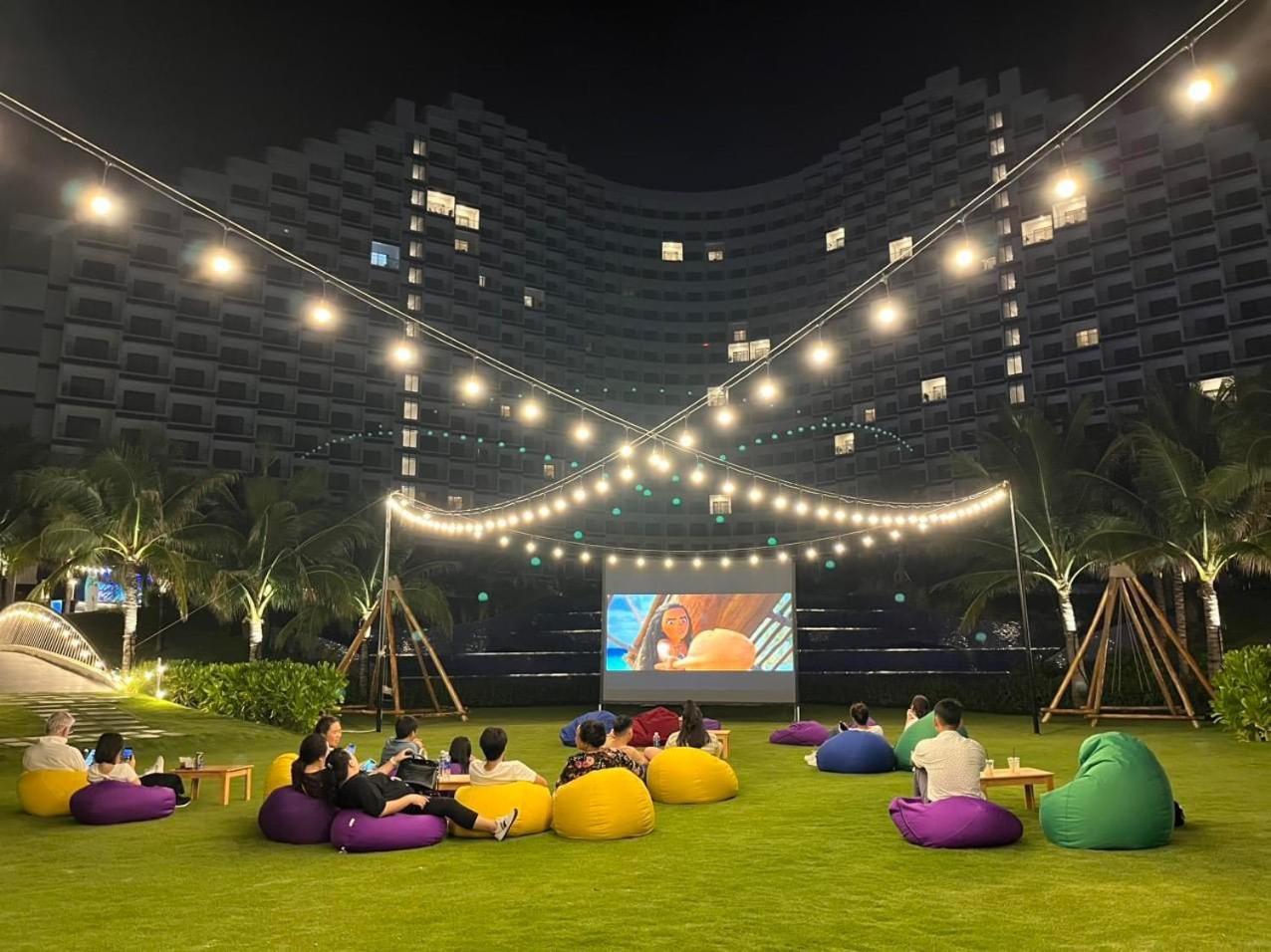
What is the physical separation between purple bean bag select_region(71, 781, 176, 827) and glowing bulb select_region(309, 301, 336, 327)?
525 centimetres

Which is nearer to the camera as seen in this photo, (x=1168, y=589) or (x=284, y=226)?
(x=1168, y=589)

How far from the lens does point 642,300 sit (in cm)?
8069

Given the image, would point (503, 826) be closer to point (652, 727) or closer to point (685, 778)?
point (685, 778)

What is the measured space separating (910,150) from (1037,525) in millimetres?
53902

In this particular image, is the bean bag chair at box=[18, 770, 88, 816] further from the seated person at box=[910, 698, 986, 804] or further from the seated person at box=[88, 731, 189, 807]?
the seated person at box=[910, 698, 986, 804]

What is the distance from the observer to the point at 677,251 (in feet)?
272

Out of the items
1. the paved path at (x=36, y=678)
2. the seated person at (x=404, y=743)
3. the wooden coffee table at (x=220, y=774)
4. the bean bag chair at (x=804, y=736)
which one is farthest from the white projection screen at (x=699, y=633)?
the wooden coffee table at (x=220, y=774)

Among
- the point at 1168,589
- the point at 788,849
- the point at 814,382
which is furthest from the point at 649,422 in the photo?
the point at 788,849

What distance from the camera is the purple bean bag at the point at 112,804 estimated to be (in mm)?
8641

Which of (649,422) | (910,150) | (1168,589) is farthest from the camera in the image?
(649,422)

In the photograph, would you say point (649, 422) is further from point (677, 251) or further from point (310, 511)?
point (310, 511)

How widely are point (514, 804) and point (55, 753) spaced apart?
5315 millimetres

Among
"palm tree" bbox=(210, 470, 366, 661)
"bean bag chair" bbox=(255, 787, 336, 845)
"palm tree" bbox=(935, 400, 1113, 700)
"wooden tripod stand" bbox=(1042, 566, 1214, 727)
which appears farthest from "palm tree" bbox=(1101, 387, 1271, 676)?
"palm tree" bbox=(210, 470, 366, 661)

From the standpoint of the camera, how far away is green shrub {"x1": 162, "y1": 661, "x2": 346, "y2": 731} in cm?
1856
